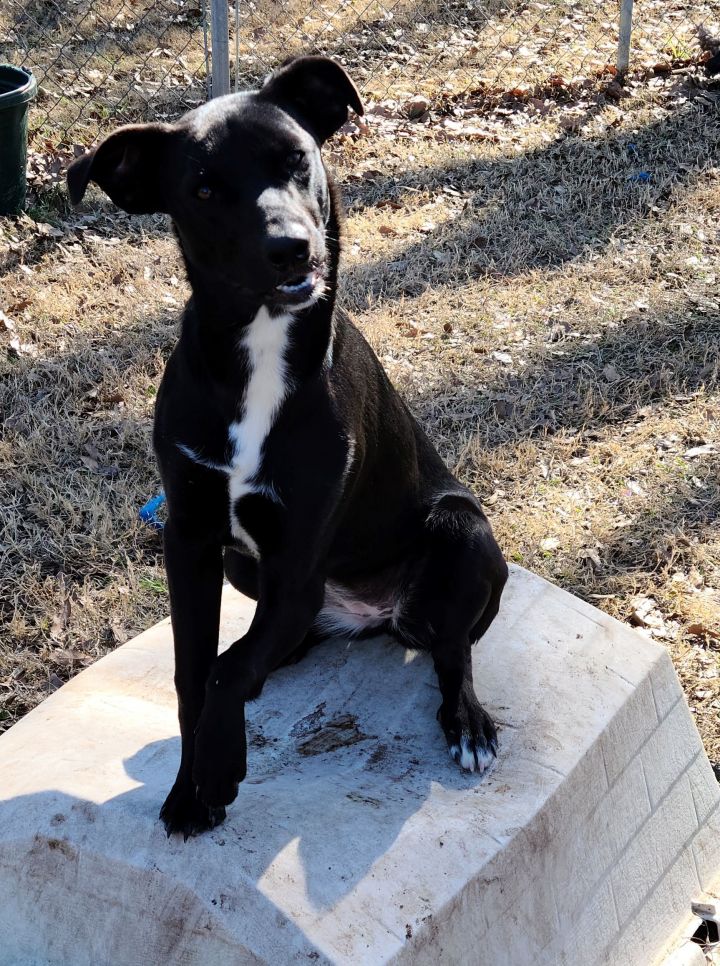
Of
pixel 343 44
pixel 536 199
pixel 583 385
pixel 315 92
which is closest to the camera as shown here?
pixel 315 92

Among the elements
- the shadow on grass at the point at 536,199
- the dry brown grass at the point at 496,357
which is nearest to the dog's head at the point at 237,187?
the dry brown grass at the point at 496,357

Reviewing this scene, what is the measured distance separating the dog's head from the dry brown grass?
173 cm

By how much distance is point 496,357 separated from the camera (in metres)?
5.11

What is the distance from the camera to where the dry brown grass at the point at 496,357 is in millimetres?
3902

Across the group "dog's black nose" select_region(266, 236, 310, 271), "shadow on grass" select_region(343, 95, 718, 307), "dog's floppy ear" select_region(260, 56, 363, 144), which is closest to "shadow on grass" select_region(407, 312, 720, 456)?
"shadow on grass" select_region(343, 95, 718, 307)

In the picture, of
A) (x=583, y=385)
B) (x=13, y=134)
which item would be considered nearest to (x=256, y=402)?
(x=583, y=385)

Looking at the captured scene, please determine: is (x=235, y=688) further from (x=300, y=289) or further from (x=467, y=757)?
(x=300, y=289)

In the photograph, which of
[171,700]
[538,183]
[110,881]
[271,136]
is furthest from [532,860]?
[538,183]

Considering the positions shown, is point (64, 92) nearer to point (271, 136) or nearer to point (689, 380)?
point (689, 380)

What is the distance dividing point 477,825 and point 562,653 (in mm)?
700

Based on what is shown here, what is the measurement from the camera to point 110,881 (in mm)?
2344

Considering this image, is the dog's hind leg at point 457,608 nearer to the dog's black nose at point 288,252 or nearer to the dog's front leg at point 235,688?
the dog's front leg at point 235,688

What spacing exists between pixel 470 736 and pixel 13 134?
14.1ft

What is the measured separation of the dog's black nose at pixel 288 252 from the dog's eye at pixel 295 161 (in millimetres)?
212
